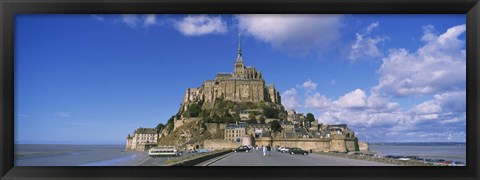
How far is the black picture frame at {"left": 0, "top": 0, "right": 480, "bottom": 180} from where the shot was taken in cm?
541

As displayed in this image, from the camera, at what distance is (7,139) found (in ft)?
18.6

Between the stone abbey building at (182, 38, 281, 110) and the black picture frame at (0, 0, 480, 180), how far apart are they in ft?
145

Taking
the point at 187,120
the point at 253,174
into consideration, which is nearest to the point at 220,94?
the point at 187,120

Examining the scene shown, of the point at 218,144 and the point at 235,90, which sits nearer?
the point at 218,144

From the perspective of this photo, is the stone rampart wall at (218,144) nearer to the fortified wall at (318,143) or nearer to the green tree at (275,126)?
the fortified wall at (318,143)

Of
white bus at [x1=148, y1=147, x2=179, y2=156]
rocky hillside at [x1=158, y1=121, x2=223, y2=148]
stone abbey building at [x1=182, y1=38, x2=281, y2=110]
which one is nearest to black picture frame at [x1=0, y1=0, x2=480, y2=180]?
white bus at [x1=148, y1=147, x2=179, y2=156]

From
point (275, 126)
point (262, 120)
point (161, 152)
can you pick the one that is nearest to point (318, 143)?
point (275, 126)

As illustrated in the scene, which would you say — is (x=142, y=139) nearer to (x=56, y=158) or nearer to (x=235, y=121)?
(x=235, y=121)

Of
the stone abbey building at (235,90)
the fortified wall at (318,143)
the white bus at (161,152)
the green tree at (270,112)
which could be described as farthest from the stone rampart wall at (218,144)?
the white bus at (161,152)

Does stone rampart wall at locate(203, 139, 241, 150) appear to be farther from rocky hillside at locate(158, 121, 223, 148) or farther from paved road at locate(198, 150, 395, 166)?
paved road at locate(198, 150, 395, 166)
